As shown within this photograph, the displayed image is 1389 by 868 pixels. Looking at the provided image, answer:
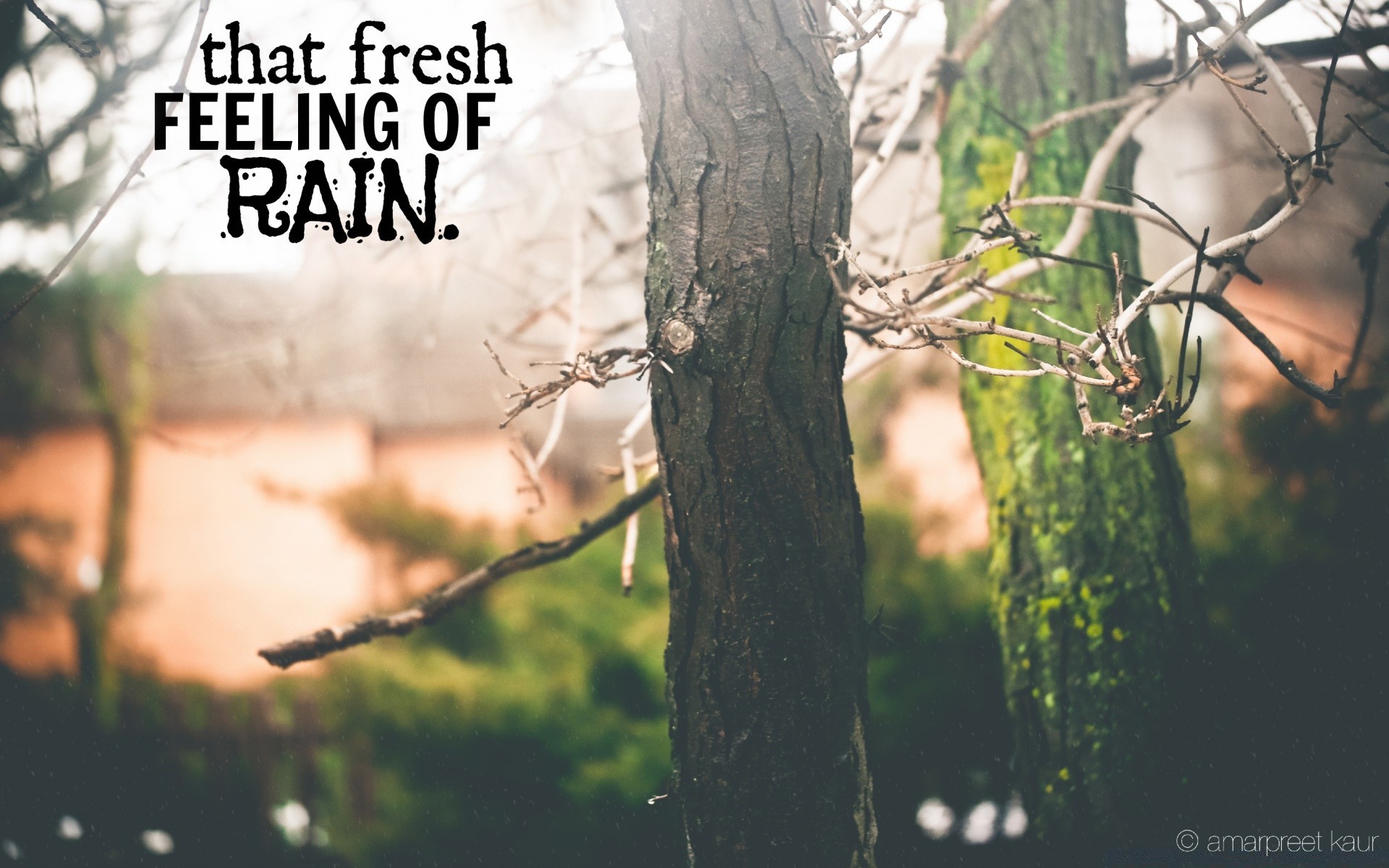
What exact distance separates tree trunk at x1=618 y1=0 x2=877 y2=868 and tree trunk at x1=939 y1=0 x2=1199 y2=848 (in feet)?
3.42

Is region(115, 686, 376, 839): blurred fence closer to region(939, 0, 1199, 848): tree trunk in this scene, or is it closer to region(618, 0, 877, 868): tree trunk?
region(939, 0, 1199, 848): tree trunk

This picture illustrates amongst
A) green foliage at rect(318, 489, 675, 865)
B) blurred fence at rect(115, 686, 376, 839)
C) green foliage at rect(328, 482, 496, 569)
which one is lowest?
blurred fence at rect(115, 686, 376, 839)

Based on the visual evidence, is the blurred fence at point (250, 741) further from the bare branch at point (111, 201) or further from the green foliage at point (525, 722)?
the bare branch at point (111, 201)

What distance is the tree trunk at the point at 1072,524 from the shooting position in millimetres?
2242

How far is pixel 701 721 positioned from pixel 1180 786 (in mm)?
1568

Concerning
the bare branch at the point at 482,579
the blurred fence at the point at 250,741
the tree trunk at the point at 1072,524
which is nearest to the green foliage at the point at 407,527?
the blurred fence at the point at 250,741

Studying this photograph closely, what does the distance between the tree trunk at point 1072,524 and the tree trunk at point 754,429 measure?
1041mm

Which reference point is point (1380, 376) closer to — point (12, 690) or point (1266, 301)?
point (1266, 301)

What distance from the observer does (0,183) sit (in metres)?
3.42

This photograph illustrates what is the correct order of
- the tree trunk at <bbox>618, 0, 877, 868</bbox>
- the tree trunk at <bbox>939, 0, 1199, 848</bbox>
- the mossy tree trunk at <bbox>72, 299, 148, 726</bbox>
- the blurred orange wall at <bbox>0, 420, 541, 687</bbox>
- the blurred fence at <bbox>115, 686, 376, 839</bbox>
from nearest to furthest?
the tree trunk at <bbox>618, 0, 877, 868</bbox> < the tree trunk at <bbox>939, 0, 1199, 848</bbox> < the blurred fence at <bbox>115, 686, 376, 839</bbox> < the mossy tree trunk at <bbox>72, 299, 148, 726</bbox> < the blurred orange wall at <bbox>0, 420, 541, 687</bbox>

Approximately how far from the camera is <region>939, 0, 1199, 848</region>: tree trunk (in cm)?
224

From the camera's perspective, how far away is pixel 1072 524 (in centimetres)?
231

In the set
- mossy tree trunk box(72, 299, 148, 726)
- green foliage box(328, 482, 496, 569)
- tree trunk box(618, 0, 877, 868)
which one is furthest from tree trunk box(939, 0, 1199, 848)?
mossy tree trunk box(72, 299, 148, 726)

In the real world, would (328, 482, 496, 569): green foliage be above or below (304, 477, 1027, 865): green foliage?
above
